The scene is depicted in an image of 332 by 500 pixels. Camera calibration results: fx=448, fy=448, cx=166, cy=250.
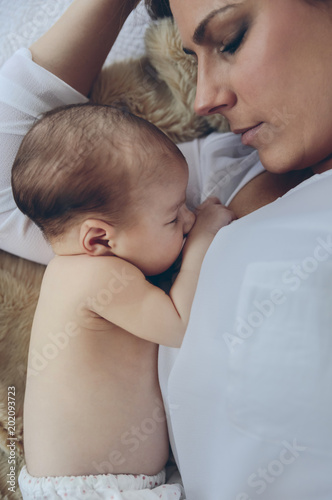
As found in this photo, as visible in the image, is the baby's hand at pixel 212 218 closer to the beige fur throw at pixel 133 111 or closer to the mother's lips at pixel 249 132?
the mother's lips at pixel 249 132

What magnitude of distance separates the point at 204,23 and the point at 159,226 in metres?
0.38

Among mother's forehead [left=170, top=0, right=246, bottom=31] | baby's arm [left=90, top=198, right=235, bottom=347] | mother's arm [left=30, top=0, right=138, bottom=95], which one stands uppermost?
mother's forehead [left=170, top=0, right=246, bottom=31]

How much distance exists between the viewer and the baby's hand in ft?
3.16

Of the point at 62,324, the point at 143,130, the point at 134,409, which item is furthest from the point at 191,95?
the point at 134,409

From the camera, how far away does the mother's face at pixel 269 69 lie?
79cm

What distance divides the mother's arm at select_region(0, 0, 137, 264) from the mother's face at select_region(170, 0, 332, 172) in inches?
13.2

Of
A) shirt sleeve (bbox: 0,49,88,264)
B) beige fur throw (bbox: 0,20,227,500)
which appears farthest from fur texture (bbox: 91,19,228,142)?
shirt sleeve (bbox: 0,49,88,264)

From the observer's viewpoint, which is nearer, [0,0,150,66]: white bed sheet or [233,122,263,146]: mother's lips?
[233,122,263,146]: mother's lips

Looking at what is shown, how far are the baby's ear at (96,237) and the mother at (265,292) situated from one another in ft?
0.71

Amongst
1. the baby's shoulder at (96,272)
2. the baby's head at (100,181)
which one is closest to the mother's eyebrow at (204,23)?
the baby's head at (100,181)

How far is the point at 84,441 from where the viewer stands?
2.99 feet

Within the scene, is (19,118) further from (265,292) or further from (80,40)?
(265,292)

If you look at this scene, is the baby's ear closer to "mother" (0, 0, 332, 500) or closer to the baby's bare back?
the baby's bare back

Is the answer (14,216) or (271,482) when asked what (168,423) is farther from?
(14,216)
